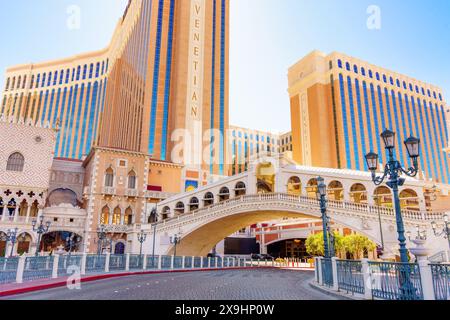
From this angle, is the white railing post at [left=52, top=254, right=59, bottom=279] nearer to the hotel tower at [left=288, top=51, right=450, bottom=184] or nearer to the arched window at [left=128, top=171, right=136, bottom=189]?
the arched window at [left=128, top=171, right=136, bottom=189]

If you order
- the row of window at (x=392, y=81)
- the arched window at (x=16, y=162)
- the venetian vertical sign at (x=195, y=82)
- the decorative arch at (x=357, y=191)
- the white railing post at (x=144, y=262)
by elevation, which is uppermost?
the row of window at (x=392, y=81)

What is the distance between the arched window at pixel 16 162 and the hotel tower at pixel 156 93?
1764 cm

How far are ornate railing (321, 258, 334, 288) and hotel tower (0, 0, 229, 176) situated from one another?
37625 mm

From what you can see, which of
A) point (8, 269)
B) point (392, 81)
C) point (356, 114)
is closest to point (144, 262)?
point (8, 269)

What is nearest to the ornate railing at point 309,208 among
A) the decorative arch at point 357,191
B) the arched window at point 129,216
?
the arched window at point 129,216

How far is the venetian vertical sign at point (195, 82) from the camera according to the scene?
60.3m

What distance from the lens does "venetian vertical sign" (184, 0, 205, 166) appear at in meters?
60.3

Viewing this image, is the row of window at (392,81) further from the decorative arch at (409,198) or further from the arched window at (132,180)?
the arched window at (132,180)

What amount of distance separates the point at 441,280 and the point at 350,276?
3400 millimetres

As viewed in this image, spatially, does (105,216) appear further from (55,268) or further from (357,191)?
(357,191)

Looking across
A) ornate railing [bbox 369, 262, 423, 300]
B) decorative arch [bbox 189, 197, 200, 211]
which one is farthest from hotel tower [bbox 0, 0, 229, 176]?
ornate railing [bbox 369, 262, 423, 300]

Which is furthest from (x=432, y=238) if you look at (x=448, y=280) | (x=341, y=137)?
(x=341, y=137)

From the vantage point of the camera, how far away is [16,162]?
3553cm

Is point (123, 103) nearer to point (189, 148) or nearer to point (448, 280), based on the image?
point (189, 148)
